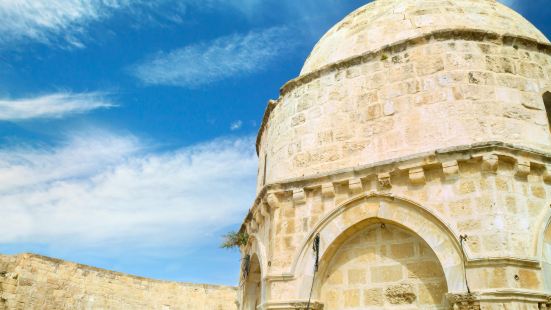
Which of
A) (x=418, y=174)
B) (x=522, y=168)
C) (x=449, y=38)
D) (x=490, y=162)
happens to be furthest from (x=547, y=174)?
(x=449, y=38)

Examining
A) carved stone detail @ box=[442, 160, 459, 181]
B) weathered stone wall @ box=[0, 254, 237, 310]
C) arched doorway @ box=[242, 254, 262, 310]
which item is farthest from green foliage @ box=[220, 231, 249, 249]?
weathered stone wall @ box=[0, 254, 237, 310]

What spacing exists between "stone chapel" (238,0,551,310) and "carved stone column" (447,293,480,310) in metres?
0.01

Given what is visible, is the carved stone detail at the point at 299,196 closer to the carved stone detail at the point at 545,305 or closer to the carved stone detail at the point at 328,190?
the carved stone detail at the point at 328,190

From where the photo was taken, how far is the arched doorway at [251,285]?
23.3 ft

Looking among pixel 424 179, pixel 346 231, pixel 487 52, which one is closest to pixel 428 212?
pixel 424 179

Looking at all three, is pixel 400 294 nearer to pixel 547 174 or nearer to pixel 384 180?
pixel 384 180

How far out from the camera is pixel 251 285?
7281 millimetres

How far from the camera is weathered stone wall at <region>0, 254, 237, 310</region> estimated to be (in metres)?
11.8

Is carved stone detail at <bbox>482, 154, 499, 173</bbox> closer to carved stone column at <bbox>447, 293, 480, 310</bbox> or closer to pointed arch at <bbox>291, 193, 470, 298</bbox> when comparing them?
pointed arch at <bbox>291, 193, 470, 298</bbox>

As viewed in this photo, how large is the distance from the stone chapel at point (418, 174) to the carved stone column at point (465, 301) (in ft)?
0.04

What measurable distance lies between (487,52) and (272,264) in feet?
12.9

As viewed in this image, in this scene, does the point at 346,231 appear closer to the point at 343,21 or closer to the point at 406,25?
the point at 406,25

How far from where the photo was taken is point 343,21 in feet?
25.5

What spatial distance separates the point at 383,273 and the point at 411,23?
3687 mm
